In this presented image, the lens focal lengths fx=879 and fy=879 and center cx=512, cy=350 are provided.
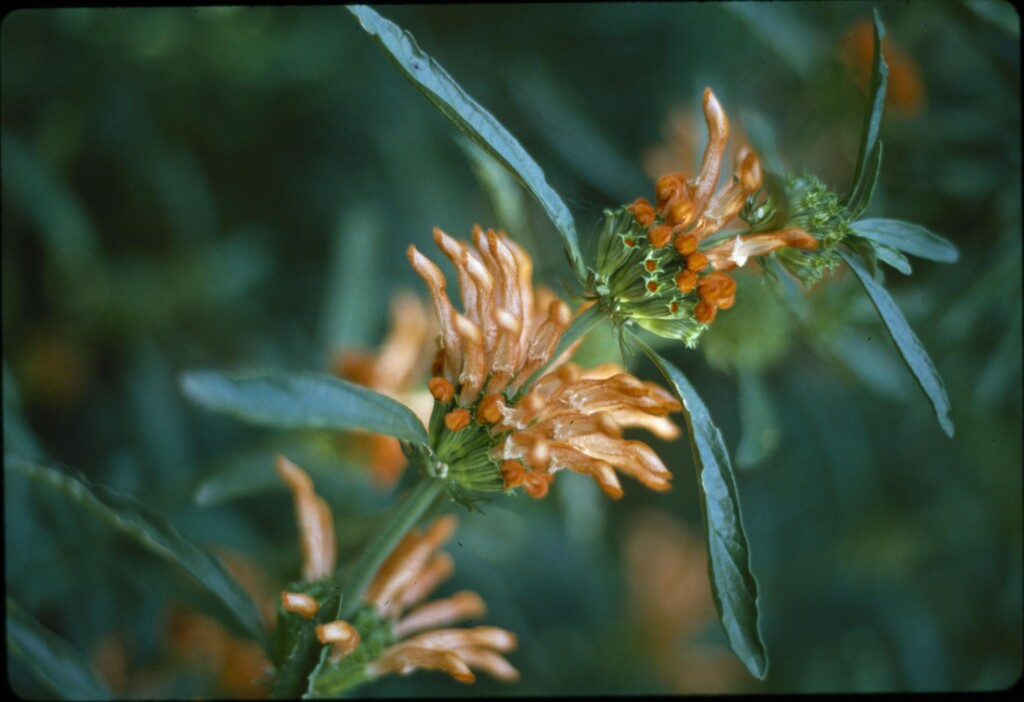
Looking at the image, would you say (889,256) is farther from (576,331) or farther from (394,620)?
(394,620)

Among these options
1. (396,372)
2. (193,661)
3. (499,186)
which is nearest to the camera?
(499,186)

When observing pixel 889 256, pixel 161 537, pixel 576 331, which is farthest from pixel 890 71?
pixel 161 537

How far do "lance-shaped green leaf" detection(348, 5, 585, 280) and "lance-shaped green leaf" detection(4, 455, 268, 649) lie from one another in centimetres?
56

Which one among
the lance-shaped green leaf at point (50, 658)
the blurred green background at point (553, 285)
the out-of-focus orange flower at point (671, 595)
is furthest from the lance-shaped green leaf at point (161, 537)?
the out-of-focus orange flower at point (671, 595)

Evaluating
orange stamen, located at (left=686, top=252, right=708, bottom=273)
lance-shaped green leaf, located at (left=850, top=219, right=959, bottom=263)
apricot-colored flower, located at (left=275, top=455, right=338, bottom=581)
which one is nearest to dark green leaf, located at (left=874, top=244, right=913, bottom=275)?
lance-shaped green leaf, located at (left=850, top=219, right=959, bottom=263)

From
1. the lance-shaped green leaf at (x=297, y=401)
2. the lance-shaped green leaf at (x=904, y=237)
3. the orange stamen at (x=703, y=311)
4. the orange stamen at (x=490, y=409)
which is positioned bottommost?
the lance-shaped green leaf at (x=904, y=237)

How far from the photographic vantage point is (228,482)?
4.47 feet

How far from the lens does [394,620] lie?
1129 millimetres

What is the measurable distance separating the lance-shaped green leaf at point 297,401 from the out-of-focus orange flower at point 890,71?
1.29m

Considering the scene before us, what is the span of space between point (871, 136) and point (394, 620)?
804 mm

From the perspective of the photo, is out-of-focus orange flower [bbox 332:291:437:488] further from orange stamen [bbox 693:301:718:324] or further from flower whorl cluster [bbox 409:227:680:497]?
orange stamen [bbox 693:301:718:324]

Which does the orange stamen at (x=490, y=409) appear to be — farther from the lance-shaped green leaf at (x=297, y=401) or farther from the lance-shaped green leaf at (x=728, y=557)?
the lance-shaped green leaf at (x=728, y=557)

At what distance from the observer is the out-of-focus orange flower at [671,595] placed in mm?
2182

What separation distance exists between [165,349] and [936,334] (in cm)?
169
